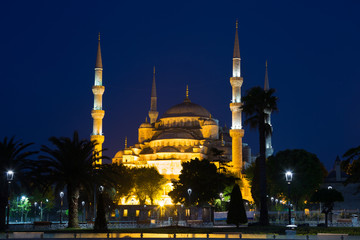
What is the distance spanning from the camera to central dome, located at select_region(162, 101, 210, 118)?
10475cm

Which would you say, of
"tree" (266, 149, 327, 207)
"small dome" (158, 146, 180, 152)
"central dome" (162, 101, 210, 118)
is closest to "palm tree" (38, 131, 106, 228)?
"tree" (266, 149, 327, 207)

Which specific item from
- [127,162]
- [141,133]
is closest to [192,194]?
[127,162]

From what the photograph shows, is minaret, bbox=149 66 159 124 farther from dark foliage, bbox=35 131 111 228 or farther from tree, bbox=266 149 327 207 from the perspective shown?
dark foliage, bbox=35 131 111 228

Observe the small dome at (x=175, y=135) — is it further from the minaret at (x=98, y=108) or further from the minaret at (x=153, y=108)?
the minaret at (x=98, y=108)

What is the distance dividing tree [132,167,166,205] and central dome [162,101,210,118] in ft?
100

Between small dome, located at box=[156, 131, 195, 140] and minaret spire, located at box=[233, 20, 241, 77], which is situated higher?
Result: minaret spire, located at box=[233, 20, 241, 77]

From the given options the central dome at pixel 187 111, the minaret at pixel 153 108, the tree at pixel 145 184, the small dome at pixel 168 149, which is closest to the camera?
the tree at pixel 145 184

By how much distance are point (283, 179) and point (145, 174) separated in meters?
18.9

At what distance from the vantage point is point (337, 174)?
255 feet

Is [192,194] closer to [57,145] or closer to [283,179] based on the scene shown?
[283,179]

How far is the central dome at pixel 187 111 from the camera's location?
105 meters

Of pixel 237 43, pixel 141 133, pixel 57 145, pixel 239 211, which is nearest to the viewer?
pixel 239 211

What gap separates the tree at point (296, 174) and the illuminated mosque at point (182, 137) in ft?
40.1

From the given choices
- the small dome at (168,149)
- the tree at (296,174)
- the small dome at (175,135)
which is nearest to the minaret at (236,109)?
the small dome at (168,149)
